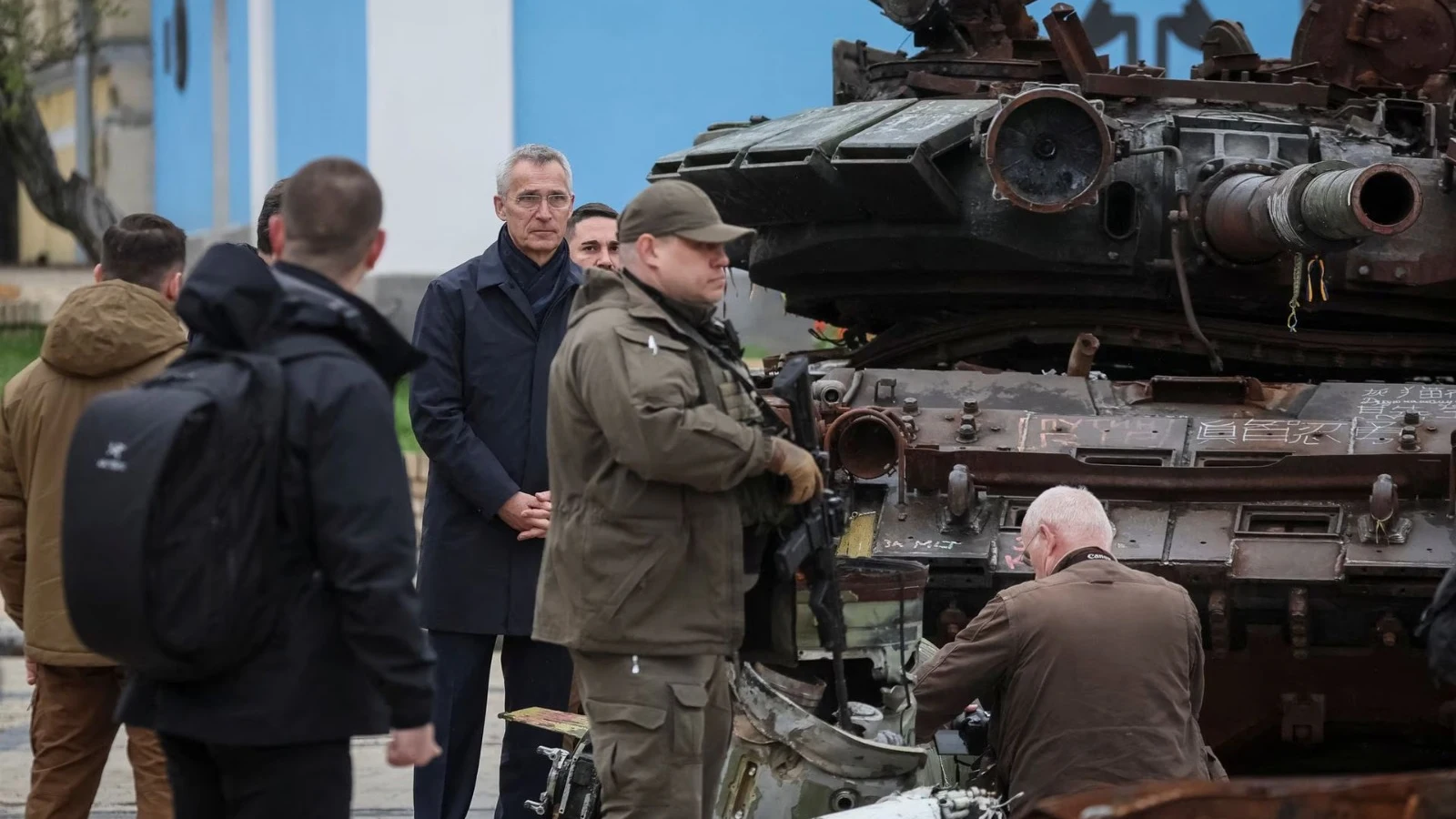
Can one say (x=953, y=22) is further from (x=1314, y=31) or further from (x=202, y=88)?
(x=202, y=88)

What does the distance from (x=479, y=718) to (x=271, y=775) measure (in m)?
2.44

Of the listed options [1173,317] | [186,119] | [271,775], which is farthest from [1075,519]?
[186,119]

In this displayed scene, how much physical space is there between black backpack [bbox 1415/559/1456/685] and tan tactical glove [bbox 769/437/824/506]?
1.34 metres

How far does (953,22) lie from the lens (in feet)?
30.0

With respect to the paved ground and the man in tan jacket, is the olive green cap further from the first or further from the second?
the paved ground

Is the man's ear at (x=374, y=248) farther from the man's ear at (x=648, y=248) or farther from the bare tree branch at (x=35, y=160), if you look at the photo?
the bare tree branch at (x=35, y=160)

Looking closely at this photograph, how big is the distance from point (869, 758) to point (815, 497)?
0.79 meters

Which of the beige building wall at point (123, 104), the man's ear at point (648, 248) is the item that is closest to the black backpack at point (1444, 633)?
the man's ear at point (648, 248)

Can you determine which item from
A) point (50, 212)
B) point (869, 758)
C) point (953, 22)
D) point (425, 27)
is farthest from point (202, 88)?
point (869, 758)

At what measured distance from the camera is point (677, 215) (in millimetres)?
4832

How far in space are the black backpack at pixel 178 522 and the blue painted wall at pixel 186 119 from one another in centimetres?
1994

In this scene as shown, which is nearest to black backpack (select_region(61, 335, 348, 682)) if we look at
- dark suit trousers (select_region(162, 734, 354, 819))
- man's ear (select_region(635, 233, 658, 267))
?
dark suit trousers (select_region(162, 734, 354, 819))

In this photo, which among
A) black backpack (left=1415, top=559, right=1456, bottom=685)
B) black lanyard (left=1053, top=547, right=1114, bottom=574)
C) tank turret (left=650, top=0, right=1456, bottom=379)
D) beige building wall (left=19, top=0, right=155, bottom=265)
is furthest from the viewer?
beige building wall (left=19, top=0, right=155, bottom=265)

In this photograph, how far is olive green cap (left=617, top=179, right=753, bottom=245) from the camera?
4.83 meters
